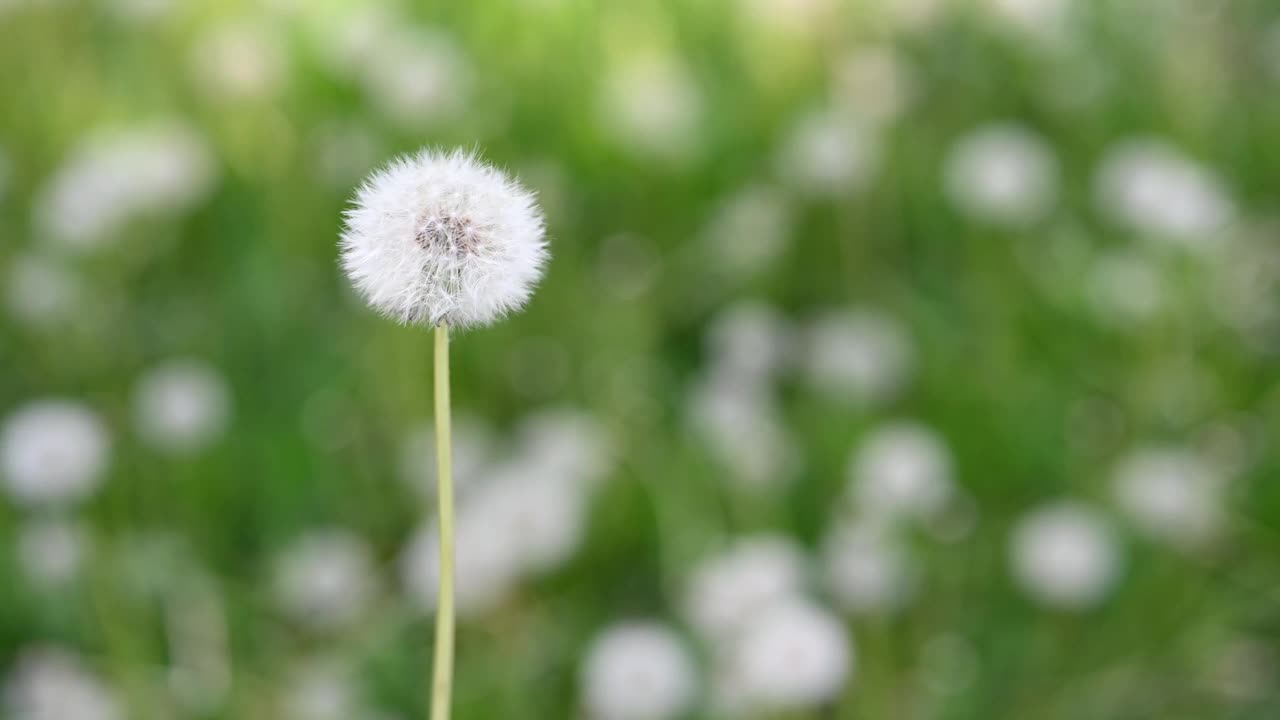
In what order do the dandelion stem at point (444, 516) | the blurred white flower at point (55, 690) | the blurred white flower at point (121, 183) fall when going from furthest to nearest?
the blurred white flower at point (121, 183) < the blurred white flower at point (55, 690) < the dandelion stem at point (444, 516)

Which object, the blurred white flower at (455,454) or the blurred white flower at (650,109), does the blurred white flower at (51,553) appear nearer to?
the blurred white flower at (455,454)

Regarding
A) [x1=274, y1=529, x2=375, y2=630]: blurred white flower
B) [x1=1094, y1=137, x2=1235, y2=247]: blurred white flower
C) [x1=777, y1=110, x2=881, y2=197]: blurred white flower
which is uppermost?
[x1=777, y1=110, x2=881, y2=197]: blurred white flower

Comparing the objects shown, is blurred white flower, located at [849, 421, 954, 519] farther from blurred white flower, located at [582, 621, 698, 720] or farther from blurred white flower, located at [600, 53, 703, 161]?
blurred white flower, located at [600, 53, 703, 161]

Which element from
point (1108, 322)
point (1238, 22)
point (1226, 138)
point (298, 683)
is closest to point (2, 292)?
point (298, 683)

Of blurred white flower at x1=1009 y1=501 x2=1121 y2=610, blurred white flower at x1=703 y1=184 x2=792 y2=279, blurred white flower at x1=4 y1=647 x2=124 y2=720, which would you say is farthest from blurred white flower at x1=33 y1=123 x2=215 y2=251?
blurred white flower at x1=1009 y1=501 x2=1121 y2=610

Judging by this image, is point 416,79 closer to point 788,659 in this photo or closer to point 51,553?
point 51,553

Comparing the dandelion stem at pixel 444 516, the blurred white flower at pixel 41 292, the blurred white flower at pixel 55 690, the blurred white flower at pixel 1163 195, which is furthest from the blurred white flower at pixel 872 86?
the dandelion stem at pixel 444 516

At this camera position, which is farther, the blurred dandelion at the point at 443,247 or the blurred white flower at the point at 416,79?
the blurred white flower at the point at 416,79
